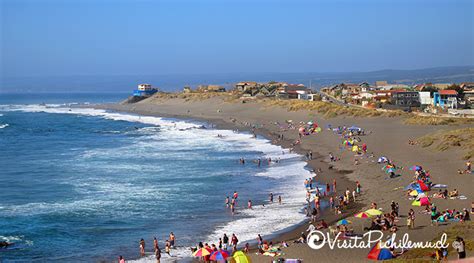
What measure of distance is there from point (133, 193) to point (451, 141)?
1849 centimetres

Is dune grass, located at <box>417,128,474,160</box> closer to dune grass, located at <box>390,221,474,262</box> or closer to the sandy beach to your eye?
the sandy beach

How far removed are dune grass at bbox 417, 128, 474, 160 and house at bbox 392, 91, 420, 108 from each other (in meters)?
32.6

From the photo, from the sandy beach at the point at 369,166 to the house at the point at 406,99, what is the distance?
11117 mm

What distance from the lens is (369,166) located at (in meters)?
34.9

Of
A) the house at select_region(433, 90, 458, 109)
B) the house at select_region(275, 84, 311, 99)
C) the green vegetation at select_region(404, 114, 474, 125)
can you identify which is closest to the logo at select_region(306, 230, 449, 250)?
the green vegetation at select_region(404, 114, 474, 125)

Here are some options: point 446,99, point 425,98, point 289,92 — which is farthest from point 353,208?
point 289,92

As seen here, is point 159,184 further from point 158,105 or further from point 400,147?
point 158,105

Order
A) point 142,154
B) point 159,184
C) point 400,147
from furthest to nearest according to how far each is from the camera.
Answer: point 142,154, point 400,147, point 159,184

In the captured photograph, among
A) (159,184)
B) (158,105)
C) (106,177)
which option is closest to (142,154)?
(106,177)

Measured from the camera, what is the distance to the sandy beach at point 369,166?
67.1 ft

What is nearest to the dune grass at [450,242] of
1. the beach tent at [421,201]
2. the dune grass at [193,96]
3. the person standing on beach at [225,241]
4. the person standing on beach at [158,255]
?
the beach tent at [421,201]

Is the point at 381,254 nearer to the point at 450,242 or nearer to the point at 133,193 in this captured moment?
the point at 450,242

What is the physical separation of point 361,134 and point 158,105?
69.9 m

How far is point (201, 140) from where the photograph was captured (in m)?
55.5
